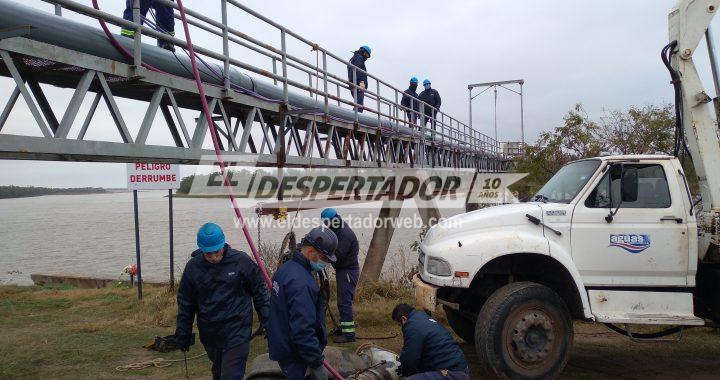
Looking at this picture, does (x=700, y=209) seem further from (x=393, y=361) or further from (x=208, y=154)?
(x=208, y=154)

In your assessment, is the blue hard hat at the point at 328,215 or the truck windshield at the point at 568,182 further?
the blue hard hat at the point at 328,215

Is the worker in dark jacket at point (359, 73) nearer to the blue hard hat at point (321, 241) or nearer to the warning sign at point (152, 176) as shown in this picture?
→ the warning sign at point (152, 176)

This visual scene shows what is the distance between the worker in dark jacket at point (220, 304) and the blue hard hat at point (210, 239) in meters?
0.02

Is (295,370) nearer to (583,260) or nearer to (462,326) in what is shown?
(583,260)

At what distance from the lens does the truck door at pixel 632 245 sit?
512cm

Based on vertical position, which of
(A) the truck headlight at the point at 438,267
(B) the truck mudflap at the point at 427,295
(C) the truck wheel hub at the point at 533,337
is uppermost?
(A) the truck headlight at the point at 438,267

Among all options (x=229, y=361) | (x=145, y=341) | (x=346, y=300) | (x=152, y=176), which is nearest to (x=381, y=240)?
(x=346, y=300)

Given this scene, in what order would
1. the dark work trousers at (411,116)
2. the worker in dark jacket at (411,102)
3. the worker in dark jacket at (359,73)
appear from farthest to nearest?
the dark work trousers at (411,116), the worker in dark jacket at (411,102), the worker in dark jacket at (359,73)

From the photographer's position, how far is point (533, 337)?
5.03m

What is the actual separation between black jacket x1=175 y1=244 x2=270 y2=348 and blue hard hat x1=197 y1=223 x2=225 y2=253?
20 centimetres

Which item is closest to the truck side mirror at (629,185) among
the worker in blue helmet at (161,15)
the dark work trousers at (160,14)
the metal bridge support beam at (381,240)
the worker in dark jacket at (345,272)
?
the worker in dark jacket at (345,272)

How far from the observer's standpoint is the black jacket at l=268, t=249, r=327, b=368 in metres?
3.57

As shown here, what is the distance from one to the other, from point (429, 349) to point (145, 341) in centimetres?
429

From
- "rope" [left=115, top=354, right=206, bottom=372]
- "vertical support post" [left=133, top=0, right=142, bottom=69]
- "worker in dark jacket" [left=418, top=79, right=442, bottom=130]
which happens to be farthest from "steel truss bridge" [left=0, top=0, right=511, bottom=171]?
"worker in dark jacket" [left=418, top=79, right=442, bottom=130]
